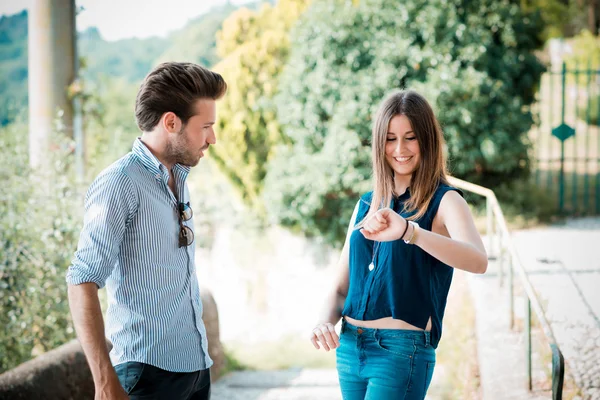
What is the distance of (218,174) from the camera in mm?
10125

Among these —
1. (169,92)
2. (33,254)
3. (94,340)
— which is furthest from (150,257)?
(33,254)

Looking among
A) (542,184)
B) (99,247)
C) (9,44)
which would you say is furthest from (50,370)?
(542,184)

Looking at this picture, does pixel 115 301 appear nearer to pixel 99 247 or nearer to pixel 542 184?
pixel 99 247

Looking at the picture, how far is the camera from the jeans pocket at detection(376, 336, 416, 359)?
2107 mm

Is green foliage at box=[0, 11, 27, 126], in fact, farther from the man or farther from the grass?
the man

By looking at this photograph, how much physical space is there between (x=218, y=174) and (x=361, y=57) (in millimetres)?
2937

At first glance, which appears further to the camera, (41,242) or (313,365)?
(313,365)

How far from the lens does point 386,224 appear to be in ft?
6.27

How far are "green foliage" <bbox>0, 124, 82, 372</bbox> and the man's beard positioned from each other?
10.8 ft

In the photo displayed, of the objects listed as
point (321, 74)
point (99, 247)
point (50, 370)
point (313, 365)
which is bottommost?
point (313, 365)

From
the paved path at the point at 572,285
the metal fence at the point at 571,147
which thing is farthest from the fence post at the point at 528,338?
the metal fence at the point at 571,147

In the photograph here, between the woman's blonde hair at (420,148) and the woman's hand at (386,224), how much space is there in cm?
26

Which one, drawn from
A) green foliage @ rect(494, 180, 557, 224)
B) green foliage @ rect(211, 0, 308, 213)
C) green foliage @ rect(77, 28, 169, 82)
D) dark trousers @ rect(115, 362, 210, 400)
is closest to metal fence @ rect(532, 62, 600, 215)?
green foliage @ rect(494, 180, 557, 224)

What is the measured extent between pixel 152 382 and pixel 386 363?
70cm
